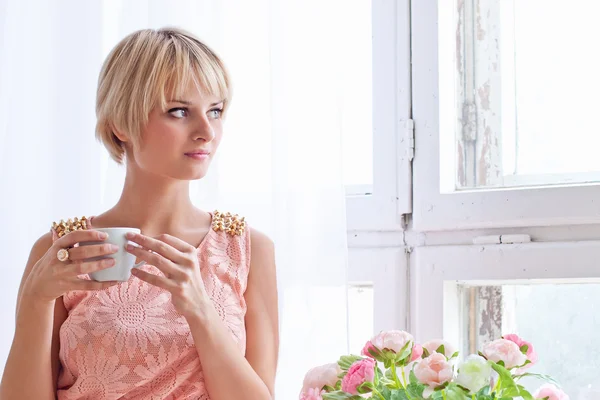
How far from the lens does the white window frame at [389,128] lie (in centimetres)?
168

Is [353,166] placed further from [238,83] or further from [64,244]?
A: [64,244]

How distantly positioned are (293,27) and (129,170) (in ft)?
1.42

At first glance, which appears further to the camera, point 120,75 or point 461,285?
point 461,285

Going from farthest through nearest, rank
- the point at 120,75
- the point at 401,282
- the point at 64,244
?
the point at 401,282, the point at 120,75, the point at 64,244

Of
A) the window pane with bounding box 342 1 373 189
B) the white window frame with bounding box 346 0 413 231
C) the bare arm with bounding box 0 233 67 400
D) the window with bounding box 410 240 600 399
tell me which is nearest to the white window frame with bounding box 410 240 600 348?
the window with bounding box 410 240 600 399

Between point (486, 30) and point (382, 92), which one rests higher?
point (486, 30)

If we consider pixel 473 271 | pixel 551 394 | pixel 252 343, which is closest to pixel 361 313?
pixel 473 271

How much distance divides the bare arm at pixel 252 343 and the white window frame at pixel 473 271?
320 millimetres

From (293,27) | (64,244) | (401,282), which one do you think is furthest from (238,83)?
(64,244)

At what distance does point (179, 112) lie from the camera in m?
1.34

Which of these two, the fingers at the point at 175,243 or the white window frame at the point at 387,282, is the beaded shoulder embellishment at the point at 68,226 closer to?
the fingers at the point at 175,243

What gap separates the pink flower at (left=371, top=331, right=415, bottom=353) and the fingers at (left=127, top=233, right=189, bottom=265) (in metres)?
0.30

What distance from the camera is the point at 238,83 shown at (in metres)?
1.69

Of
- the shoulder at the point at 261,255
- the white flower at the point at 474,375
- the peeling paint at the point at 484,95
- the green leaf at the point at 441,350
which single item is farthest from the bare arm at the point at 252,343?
the peeling paint at the point at 484,95
